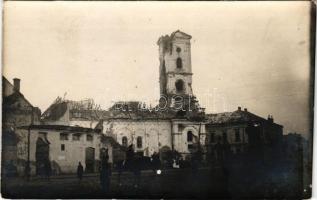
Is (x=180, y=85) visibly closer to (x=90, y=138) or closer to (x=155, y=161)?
(x=155, y=161)

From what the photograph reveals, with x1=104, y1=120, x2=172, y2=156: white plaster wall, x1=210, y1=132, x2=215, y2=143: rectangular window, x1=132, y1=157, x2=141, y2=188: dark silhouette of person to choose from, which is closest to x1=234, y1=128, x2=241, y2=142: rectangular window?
x1=210, y1=132, x2=215, y2=143: rectangular window

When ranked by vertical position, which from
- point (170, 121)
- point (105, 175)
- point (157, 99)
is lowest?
point (105, 175)

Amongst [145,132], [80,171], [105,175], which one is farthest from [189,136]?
[80,171]

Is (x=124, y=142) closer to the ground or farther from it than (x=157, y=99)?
closer to the ground

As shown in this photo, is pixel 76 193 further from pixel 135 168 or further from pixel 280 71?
pixel 280 71

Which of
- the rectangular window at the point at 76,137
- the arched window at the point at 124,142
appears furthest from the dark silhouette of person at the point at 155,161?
the rectangular window at the point at 76,137

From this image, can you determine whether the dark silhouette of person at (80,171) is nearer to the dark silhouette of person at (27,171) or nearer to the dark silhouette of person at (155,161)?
the dark silhouette of person at (27,171)

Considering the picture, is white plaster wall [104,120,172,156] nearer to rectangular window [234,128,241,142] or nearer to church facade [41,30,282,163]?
church facade [41,30,282,163]
